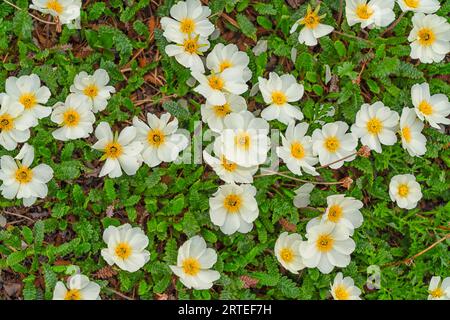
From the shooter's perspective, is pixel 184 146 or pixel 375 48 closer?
pixel 184 146

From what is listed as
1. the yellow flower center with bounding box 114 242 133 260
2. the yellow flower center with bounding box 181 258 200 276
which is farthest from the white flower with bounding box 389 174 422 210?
the yellow flower center with bounding box 114 242 133 260

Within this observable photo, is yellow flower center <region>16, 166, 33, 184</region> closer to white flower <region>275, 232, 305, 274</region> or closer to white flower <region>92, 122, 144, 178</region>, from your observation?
white flower <region>92, 122, 144, 178</region>

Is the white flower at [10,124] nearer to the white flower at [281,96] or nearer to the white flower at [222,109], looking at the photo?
the white flower at [222,109]

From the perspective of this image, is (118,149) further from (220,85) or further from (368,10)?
(368,10)

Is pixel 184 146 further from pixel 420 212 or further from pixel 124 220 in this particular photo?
pixel 420 212

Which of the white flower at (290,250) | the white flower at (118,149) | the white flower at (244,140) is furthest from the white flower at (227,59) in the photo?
the white flower at (290,250)

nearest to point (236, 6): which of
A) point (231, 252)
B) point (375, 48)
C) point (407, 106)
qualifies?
point (375, 48)
